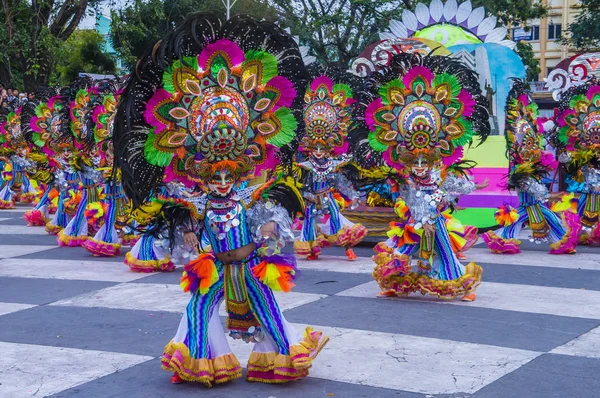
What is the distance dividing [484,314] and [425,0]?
60.9ft

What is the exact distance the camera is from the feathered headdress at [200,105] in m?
5.62

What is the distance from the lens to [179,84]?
5.65 m

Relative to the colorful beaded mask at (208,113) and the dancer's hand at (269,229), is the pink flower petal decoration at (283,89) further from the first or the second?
the dancer's hand at (269,229)

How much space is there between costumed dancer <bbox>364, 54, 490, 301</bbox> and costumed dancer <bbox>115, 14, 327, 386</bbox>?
8.82ft

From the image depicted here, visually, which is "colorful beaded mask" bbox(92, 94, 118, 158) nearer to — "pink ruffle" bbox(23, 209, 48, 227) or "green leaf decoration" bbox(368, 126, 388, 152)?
"green leaf decoration" bbox(368, 126, 388, 152)

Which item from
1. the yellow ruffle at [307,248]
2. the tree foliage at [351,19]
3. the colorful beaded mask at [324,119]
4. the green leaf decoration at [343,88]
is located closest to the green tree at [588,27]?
the tree foliage at [351,19]

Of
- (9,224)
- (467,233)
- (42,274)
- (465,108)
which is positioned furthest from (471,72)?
(9,224)

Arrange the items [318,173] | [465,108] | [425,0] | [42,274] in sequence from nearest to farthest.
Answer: [465,108] → [42,274] → [318,173] → [425,0]

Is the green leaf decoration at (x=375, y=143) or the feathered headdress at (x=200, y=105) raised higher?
the feathered headdress at (x=200, y=105)

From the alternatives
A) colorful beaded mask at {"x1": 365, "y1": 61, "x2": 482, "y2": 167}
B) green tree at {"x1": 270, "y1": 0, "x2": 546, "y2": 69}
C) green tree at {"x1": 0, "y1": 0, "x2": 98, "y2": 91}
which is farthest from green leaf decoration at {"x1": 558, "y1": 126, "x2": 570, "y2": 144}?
green tree at {"x1": 0, "y1": 0, "x2": 98, "y2": 91}

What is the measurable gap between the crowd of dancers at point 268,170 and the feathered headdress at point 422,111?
0.02 metres

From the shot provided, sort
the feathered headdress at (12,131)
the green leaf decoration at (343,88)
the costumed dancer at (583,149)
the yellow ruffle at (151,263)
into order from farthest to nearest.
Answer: the feathered headdress at (12,131) → the costumed dancer at (583,149) → the green leaf decoration at (343,88) → the yellow ruffle at (151,263)

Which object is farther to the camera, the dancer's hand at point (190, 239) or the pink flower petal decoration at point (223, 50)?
the dancer's hand at point (190, 239)

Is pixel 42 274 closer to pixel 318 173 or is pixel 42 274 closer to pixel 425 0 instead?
pixel 318 173
